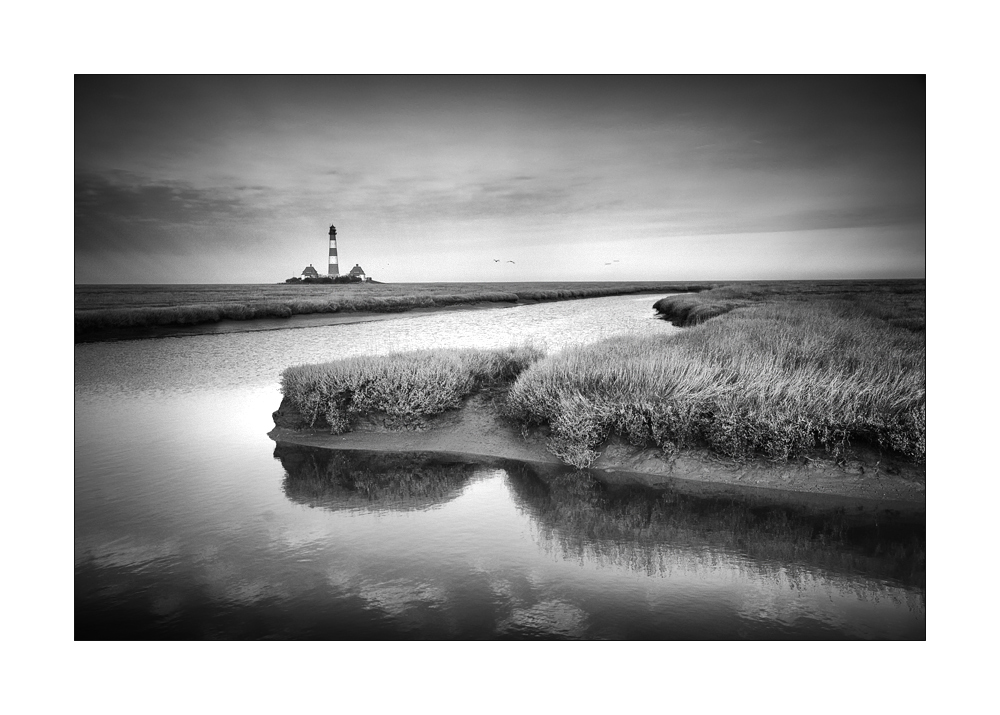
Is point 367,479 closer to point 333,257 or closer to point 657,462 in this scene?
point 333,257

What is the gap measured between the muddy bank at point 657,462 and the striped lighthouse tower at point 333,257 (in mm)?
2017

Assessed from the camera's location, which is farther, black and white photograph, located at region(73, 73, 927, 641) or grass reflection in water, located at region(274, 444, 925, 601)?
grass reflection in water, located at region(274, 444, 925, 601)

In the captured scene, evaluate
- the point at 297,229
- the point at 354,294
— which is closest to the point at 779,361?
the point at 354,294

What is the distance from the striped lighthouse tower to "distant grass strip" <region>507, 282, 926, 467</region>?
2455 millimetres

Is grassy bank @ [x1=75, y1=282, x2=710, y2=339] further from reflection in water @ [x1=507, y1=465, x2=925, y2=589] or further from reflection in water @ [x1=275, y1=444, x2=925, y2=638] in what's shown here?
reflection in water @ [x1=507, y1=465, x2=925, y2=589]

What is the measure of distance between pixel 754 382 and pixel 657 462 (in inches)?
52.9

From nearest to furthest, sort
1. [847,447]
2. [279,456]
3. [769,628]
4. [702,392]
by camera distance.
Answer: [769,628] < [847,447] < [702,392] < [279,456]

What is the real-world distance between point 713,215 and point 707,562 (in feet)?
10.3

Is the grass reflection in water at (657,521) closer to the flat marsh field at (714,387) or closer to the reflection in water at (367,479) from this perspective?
the reflection in water at (367,479)

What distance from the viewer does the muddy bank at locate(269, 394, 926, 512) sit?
5.29 m

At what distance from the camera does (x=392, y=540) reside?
4.82 metres

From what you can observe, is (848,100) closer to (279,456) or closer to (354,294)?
(354,294)

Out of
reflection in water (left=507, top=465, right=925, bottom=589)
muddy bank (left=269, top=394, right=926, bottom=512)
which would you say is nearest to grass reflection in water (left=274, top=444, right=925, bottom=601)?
reflection in water (left=507, top=465, right=925, bottom=589)

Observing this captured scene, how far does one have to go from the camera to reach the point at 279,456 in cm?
661
